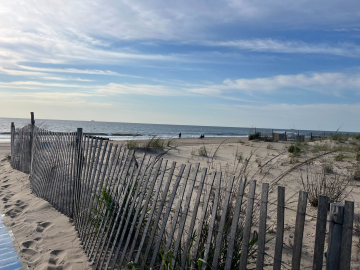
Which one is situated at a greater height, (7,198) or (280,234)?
(280,234)

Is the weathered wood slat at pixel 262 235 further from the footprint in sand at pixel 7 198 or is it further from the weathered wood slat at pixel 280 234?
the footprint in sand at pixel 7 198

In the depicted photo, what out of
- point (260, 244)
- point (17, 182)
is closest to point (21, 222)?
point (17, 182)

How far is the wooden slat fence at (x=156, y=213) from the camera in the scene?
7.29 ft

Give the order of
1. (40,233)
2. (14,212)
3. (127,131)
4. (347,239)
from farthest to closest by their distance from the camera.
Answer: (127,131) < (14,212) < (40,233) < (347,239)

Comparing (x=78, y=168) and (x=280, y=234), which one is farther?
(x=78, y=168)

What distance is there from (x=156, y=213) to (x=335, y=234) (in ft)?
8.33

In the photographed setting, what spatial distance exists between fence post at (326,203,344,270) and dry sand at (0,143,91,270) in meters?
3.05

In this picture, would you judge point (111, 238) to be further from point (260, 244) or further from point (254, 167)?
point (254, 167)

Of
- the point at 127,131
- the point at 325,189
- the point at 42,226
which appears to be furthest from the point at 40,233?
the point at 127,131

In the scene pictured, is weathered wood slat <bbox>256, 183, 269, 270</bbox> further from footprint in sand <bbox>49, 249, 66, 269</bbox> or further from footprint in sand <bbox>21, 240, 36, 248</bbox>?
footprint in sand <bbox>21, 240, 36, 248</bbox>

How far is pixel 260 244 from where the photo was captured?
229cm

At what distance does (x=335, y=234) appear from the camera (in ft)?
6.21

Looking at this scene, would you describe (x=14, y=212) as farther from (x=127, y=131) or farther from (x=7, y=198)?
(x=127, y=131)

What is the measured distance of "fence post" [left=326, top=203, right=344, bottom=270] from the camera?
74.1 inches
